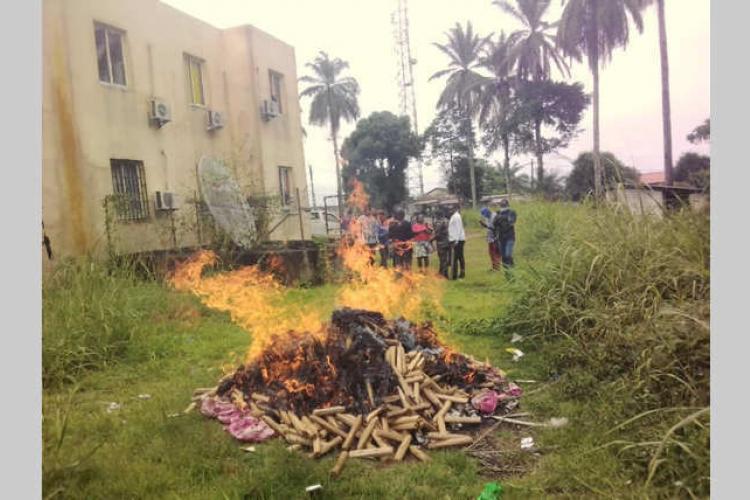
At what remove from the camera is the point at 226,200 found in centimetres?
431

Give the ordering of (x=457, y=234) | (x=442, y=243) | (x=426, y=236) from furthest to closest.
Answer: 1. (x=442, y=243)
2. (x=426, y=236)
3. (x=457, y=234)

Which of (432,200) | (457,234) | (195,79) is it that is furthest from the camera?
(457,234)

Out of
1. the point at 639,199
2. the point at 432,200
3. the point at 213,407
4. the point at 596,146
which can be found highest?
the point at 596,146

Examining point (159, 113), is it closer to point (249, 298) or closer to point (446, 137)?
point (249, 298)

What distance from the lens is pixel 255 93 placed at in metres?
4.43

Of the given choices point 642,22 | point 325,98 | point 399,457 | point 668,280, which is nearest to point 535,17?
point 642,22

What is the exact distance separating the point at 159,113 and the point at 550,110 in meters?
3.30

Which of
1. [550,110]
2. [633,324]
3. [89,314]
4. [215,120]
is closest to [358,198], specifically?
[215,120]

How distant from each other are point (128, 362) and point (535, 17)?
14.3 ft

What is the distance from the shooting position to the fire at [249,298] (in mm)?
4203

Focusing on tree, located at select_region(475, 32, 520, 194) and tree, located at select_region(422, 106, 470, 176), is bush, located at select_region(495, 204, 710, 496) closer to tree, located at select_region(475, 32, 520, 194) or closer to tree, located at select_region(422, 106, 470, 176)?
tree, located at select_region(475, 32, 520, 194)

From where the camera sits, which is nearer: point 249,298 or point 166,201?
point 166,201

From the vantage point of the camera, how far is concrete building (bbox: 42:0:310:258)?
3.26m

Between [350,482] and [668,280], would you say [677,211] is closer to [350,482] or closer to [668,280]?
[668,280]
